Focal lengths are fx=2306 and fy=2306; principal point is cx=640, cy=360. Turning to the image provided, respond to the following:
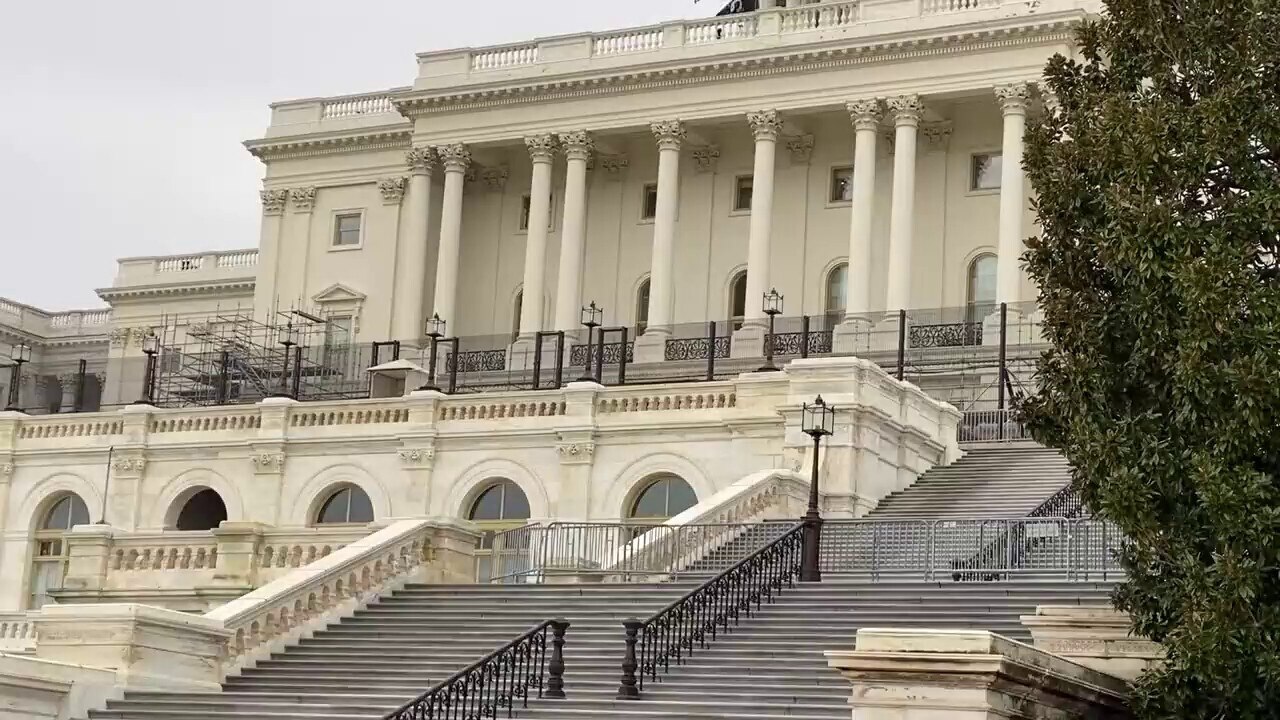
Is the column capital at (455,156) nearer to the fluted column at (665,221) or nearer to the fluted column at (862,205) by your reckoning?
the fluted column at (665,221)

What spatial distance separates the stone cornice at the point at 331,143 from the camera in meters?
80.0

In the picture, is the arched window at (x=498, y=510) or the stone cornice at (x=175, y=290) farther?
the stone cornice at (x=175, y=290)

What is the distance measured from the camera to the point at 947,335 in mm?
63250

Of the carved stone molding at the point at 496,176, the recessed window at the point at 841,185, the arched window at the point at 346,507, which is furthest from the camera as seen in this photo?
the carved stone molding at the point at 496,176

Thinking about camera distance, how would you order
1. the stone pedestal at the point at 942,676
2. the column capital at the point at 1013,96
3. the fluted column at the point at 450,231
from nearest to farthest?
1. the stone pedestal at the point at 942,676
2. the column capital at the point at 1013,96
3. the fluted column at the point at 450,231

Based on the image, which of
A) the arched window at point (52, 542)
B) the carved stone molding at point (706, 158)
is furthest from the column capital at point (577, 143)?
the arched window at point (52, 542)

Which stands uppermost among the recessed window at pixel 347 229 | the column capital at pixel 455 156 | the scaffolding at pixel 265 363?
the column capital at pixel 455 156

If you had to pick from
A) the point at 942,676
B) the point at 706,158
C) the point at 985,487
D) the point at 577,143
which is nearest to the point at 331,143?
the point at 577,143

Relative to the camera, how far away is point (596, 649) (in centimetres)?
2766

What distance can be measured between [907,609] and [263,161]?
5963 centimetres

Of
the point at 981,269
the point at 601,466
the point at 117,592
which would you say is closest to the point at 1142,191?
the point at 117,592

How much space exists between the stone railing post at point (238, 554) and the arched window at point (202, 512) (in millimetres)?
14076

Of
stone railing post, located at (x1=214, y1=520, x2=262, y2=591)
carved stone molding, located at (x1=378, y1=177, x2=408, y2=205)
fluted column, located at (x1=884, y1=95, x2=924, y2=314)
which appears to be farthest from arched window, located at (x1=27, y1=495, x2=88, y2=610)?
carved stone molding, located at (x1=378, y1=177, x2=408, y2=205)

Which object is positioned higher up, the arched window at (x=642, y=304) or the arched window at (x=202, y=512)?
the arched window at (x=642, y=304)
